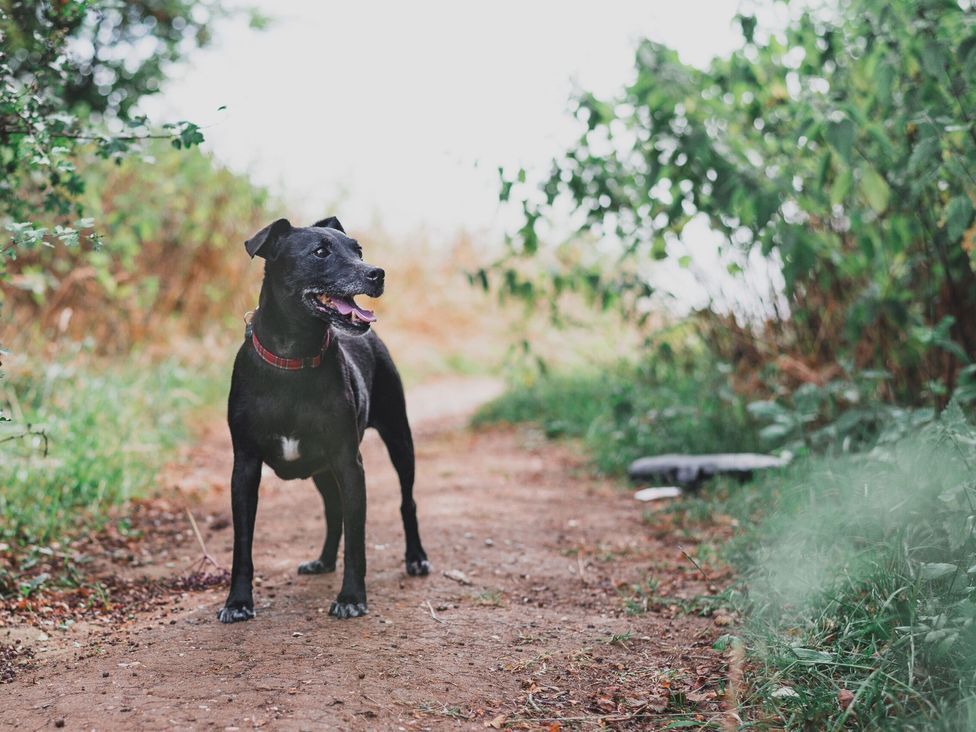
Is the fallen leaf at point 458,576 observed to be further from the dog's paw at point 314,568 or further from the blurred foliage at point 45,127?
the blurred foliage at point 45,127

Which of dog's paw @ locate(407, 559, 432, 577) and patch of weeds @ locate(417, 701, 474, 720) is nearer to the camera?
patch of weeds @ locate(417, 701, 474, 720)

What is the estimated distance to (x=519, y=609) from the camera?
3916mm

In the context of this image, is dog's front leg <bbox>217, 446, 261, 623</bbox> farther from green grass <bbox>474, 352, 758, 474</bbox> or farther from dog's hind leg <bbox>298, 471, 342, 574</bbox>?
green grass <bbox>474, 352, 758, 474</bbox>

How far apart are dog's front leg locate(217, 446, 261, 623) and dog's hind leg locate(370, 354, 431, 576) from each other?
77 centimetres

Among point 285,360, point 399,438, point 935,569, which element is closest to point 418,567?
point 399,438

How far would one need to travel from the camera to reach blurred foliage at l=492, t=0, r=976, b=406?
16.2 ft

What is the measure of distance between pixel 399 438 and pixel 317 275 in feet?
3.40

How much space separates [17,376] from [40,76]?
297 centimetres

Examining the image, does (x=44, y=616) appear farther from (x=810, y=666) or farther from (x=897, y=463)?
(x=897, y=463)

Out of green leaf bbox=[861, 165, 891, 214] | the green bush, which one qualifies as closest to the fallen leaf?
the green bush

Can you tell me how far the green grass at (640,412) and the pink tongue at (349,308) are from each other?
3358mm

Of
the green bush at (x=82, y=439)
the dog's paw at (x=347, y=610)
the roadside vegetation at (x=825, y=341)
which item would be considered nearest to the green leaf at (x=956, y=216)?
the roadside vegetation at (x=825, y=341)

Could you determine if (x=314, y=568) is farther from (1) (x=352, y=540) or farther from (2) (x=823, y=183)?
(2) (x=823, y=183)

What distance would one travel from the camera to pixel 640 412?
7.26m
